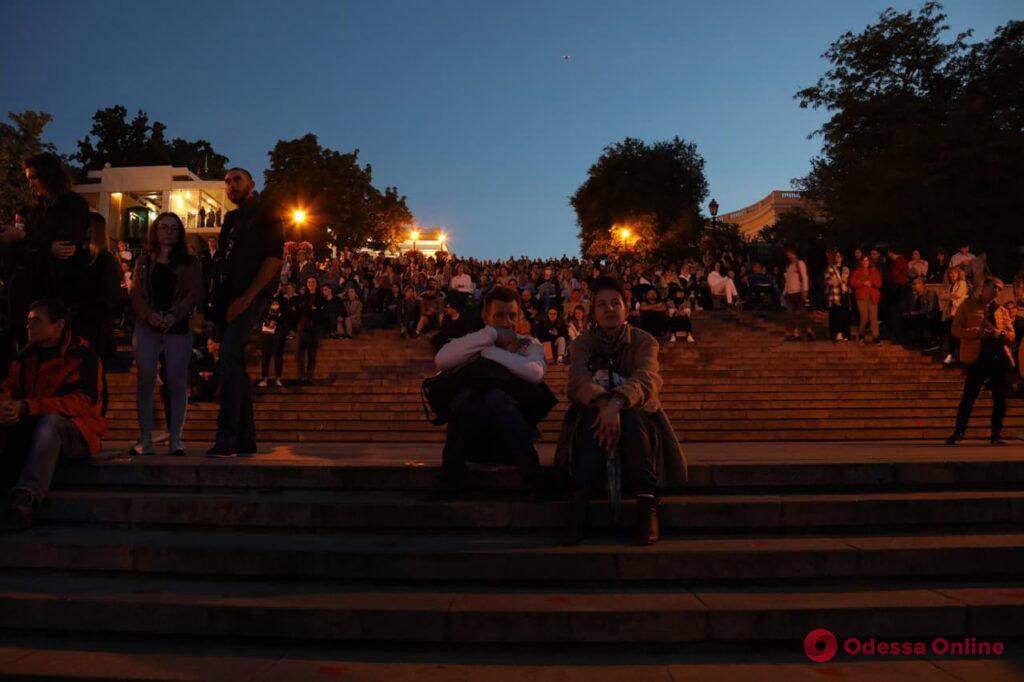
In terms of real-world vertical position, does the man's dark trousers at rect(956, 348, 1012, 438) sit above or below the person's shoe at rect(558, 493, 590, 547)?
above

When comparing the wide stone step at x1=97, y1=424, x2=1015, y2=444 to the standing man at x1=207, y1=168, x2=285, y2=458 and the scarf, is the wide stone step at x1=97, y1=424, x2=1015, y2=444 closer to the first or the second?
the standing man at x1=207, y1=168, x2=285, y2=458

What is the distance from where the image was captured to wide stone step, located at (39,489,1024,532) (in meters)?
4.18

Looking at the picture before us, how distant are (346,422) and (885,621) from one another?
8.07 meters

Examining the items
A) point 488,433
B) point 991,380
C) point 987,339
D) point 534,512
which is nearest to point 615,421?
point 534,512

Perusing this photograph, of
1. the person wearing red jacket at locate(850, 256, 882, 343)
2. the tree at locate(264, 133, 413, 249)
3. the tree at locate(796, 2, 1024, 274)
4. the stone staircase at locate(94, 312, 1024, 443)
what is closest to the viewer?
the stone staircase at locate(94, 312, 1024, 443)

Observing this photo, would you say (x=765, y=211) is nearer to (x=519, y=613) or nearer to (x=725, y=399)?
(x=725, y=399)

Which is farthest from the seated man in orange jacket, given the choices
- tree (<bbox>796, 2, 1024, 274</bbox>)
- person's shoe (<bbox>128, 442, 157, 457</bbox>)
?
tree (<bbox>796, 2, 1024, 274</bbox>)

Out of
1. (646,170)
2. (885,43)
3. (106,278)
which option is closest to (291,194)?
(646,170)

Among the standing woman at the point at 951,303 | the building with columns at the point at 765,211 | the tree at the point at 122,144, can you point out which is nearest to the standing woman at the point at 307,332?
the standing woman at the point at 951,303

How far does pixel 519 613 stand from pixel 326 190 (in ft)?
159

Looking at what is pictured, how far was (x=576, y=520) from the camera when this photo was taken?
3.96 metres

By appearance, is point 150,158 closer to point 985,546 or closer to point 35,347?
point 35,347

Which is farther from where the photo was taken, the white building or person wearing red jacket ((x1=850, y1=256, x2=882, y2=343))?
the white building

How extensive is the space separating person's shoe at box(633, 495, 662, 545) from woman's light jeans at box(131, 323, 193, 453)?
3652 mm
